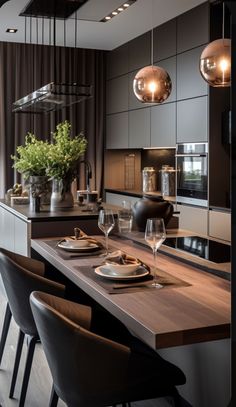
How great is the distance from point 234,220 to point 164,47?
524 centimetres

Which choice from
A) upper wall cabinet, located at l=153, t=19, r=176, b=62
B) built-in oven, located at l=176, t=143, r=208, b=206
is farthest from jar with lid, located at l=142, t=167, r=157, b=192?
upper wall cabinet, located at l=153, t=19, r=176, b=62

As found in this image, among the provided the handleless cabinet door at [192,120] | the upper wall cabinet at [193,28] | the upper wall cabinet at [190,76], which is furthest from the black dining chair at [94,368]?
the upper wall cabinet at [193,28]

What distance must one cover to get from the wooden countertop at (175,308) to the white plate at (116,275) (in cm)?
7

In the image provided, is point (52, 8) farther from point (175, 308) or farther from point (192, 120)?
point (175, 308)

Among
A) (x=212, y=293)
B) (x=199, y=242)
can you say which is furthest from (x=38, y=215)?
(x=212, y=293)

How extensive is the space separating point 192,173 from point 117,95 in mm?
2154

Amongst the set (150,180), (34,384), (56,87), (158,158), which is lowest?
(34,384)

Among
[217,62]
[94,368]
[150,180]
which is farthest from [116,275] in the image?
[150,180]

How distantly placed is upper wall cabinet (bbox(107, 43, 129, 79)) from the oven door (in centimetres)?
188

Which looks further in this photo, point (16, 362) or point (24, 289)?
point (16, 362)

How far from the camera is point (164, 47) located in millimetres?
5629

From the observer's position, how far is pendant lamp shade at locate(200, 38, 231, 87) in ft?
9.45

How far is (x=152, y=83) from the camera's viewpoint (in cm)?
351

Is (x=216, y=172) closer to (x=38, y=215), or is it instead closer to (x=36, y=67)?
(x=38, y=215)
